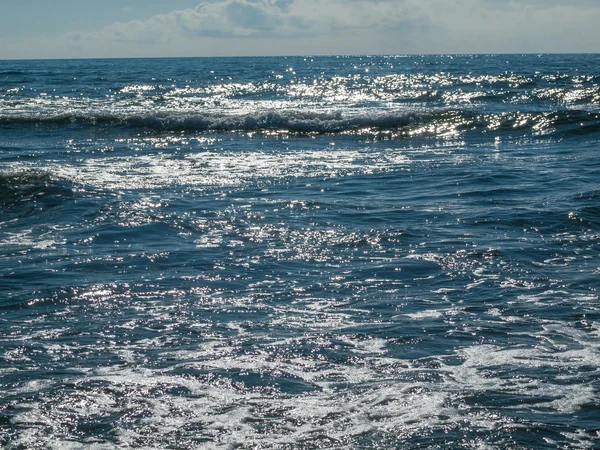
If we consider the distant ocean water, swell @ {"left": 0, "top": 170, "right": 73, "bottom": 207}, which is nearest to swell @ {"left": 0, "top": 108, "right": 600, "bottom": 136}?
the distant ocean water

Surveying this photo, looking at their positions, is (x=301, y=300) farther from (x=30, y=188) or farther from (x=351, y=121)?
(x=351, y=121)

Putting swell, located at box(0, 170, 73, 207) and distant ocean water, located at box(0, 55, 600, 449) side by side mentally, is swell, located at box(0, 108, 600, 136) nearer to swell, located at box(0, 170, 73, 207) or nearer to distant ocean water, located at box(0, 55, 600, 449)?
distant ocean water, located at box(0, 55, 600, 449)

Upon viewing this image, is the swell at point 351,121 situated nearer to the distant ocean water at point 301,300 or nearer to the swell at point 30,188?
the distant ocean water at point 301,300

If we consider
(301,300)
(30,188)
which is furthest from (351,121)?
(301,300)

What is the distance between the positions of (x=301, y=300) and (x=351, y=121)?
16.0 metres

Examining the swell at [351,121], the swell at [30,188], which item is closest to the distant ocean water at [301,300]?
the swell at [30,188]

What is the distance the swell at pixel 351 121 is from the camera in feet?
67.6

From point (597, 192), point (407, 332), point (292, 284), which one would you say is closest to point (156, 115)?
point (597, 192)

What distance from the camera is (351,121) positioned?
22328 mm

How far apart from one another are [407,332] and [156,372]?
2127 millimetres

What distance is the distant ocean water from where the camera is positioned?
4.59 meters

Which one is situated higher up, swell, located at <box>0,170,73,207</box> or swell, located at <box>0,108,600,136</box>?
swell, located at <box>0,108,600,136</box>

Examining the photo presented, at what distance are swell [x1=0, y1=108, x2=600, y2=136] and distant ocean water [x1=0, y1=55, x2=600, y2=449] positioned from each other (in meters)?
4.03

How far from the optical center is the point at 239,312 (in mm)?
6605
